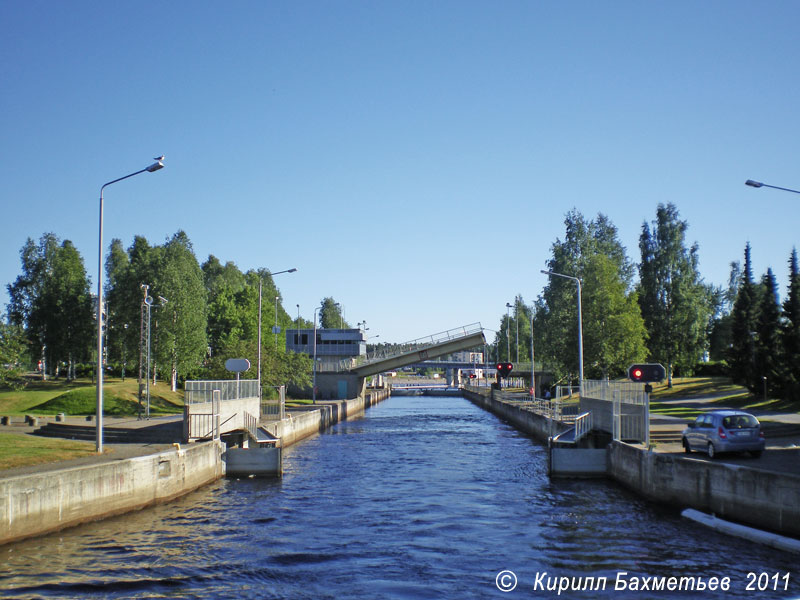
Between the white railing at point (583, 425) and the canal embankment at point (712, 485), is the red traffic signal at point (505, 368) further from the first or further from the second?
the canal embankment at point (712, 485)

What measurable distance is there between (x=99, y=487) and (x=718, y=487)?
1680 centimetres

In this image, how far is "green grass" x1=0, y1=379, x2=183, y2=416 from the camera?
47625mm

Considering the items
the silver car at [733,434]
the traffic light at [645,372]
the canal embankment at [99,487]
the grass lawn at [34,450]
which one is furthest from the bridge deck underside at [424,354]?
the grass lawn at [34,450]

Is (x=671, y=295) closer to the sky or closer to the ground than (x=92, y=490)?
closer to the sky

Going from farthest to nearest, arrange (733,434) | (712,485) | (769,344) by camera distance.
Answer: (769,344) < (733,434) < (712,485)

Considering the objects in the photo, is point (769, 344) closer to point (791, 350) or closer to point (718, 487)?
point (791, 350)

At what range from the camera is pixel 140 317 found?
6706 cm

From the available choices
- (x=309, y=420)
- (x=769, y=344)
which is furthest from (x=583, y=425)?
(x=769, y=344)

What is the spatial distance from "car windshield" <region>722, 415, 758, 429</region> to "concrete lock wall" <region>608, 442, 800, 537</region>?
212 cm

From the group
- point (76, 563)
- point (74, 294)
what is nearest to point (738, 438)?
point (76, 563)

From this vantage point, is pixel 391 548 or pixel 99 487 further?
pixel 99 487

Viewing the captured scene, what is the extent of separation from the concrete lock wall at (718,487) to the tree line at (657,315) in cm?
2412

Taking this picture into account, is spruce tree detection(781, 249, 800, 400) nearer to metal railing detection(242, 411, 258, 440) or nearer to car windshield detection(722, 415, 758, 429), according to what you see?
car windshield detection(722, 415, 758, 429)

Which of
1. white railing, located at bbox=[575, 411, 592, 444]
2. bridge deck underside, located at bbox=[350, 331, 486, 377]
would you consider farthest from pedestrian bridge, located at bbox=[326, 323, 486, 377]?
white railing, located at bbox=[575, 411, 592, 444]
